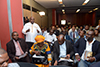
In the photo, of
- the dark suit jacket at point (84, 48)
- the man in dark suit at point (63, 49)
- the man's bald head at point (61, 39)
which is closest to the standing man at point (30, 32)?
the man in dark suit at point (63, 49)

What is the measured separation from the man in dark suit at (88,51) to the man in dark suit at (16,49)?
151 cm

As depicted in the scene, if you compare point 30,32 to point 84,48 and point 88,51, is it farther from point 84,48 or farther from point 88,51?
point 88,51

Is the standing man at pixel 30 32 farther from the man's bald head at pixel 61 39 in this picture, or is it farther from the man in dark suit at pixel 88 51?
the man in dark suit at pixel 88 51

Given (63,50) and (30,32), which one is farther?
(30,32)

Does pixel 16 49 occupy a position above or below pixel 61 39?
below

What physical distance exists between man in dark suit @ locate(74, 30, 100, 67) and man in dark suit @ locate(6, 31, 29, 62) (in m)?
1.51

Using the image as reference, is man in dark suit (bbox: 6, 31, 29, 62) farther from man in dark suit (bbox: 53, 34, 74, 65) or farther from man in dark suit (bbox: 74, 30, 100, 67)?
man in dark suit (bbox: 74, 30, 100, 67)

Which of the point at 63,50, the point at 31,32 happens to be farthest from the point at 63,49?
the point at 31,32

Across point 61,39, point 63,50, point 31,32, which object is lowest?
point 63,50

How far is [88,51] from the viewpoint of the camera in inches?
87.1

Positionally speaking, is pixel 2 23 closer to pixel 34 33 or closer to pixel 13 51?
pixel 13 51

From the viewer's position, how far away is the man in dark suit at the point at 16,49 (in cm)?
251

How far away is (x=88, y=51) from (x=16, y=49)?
1895mm

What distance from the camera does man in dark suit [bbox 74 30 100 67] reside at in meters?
2.18
